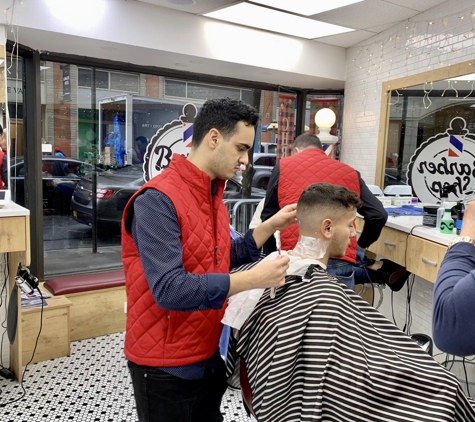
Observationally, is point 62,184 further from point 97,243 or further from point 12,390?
point 12,390

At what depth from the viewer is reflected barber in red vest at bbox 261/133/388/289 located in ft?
8.68

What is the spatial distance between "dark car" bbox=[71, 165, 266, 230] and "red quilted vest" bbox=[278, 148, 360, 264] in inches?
86.4

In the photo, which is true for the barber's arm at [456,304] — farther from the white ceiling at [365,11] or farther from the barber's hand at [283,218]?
the white ceiling at [365,11]

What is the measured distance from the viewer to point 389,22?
3936 mm

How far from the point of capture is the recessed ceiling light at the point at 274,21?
145 inches

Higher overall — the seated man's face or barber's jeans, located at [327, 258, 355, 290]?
the seated man's face

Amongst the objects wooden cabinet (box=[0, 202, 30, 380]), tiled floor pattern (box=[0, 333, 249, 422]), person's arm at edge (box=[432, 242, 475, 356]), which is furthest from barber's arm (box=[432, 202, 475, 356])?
wooden cabinet (box=[0, 202, 30, 380])

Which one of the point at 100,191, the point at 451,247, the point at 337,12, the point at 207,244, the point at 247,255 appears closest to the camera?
the point at 451,247

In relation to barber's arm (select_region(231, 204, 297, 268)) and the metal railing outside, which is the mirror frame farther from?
barber's arm (select_region(231, 204, 297, 268))

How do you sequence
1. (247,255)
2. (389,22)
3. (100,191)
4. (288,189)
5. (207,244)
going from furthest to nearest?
1. (100,191)
2. (389,22)
3. (288,189)
4. (247,255)
5. (207,244)

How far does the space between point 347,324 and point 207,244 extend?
52cm

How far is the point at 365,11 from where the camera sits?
3.65 m

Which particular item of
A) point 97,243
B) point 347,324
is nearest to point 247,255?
point 347,324

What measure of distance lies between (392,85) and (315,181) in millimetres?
2074
